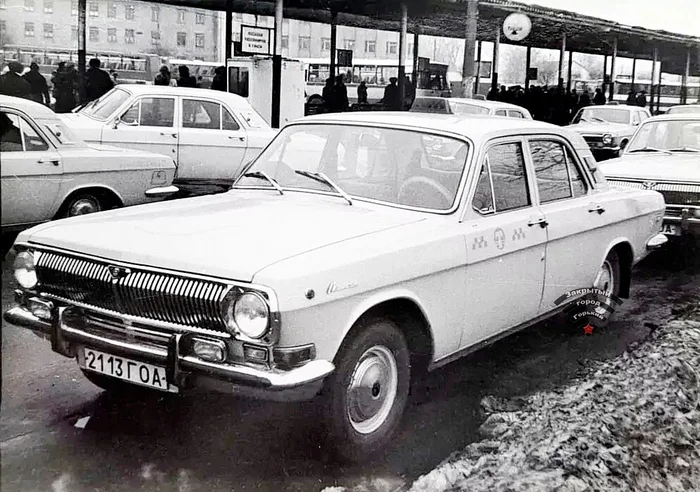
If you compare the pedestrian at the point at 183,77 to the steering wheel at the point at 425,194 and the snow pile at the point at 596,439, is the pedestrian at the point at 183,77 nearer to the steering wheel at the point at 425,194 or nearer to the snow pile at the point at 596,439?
the steering wheel at the point at 425,194

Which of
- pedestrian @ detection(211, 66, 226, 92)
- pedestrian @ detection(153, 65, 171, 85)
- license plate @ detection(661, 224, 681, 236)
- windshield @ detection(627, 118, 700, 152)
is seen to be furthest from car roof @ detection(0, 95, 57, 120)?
pedestrian @ detection(211, 66, 226, 92)

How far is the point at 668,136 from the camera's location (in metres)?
7.79

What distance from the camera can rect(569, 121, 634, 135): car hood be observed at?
1388 cm

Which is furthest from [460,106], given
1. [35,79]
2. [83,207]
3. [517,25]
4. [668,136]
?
[35,79]

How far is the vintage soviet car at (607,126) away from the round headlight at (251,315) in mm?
11827

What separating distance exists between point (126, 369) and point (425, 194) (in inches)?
57.8

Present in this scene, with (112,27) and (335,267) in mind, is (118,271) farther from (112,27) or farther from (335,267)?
(112,27)

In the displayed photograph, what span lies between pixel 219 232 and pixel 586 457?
5.04 feet

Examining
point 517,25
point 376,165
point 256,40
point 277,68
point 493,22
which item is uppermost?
point 493,22

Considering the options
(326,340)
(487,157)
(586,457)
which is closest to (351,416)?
(326,340)

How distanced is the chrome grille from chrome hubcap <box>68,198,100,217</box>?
238cm

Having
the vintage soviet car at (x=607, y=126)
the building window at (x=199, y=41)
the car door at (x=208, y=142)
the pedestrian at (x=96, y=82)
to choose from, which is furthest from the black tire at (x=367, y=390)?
the building window at (x=199, y=41)

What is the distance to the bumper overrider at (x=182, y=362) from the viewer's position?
8.53 ft

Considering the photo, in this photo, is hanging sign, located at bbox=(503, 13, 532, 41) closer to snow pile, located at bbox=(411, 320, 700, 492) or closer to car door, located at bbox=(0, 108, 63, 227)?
car door, located at bbox=(0, 108, 63, 227)
